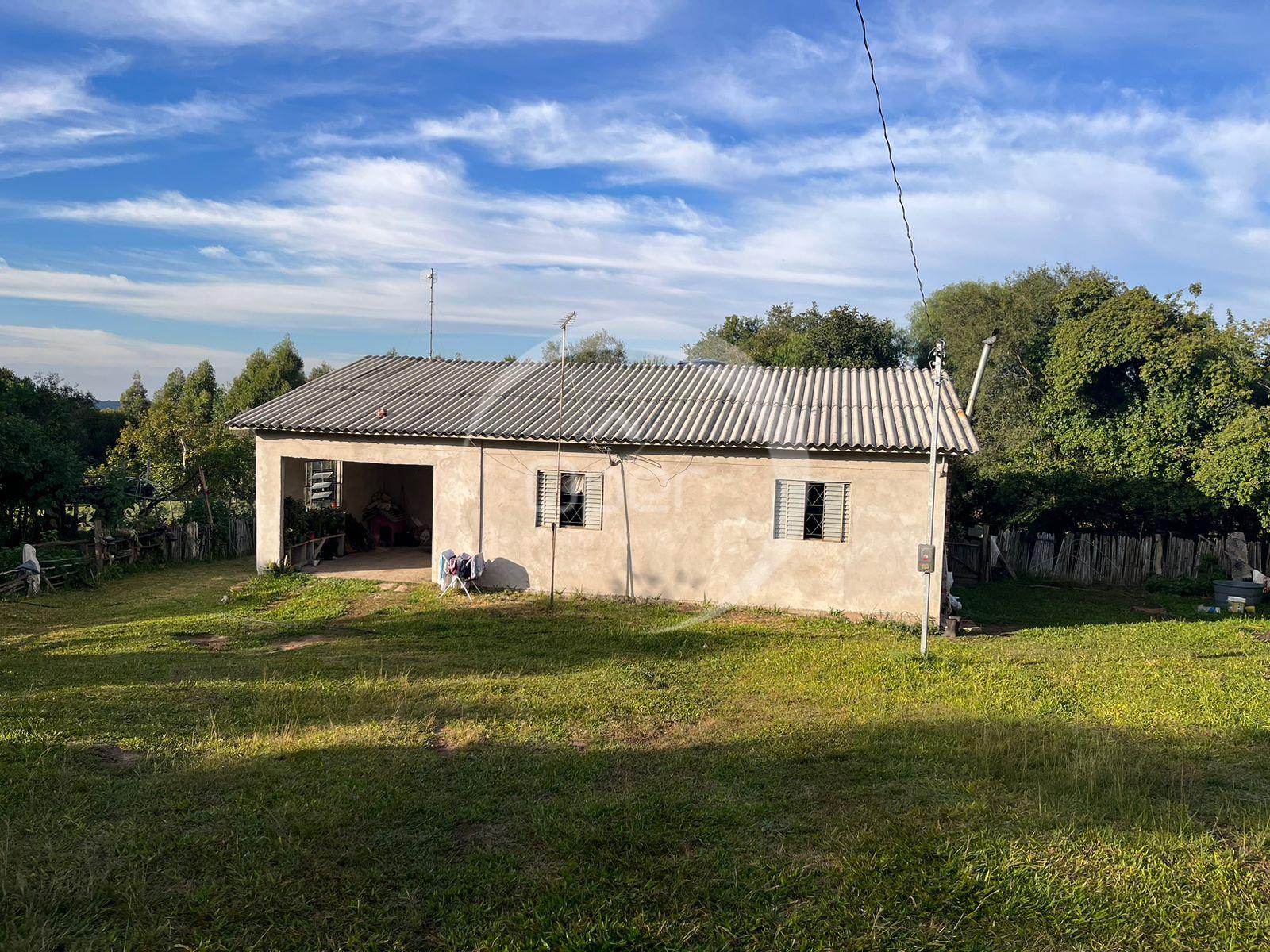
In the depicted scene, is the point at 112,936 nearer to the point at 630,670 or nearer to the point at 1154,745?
the point at 630,670

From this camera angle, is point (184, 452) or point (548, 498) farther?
point (184, 452)

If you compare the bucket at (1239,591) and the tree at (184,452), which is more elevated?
the tree at (184,452)

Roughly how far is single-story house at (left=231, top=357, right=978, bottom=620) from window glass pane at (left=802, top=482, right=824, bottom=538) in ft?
0.08

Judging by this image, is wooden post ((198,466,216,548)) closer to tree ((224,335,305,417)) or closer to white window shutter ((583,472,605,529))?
white window shutter ((583,472,605,529))

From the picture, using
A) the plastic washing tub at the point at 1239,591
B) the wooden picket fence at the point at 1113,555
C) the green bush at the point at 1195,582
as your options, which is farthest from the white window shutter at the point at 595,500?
the green bush at the point at 1195,582

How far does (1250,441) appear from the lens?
674 inches

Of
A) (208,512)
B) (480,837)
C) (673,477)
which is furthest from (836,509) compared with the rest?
(208,512)

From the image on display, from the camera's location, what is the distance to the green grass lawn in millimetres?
4223

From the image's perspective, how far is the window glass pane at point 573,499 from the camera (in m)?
13.8

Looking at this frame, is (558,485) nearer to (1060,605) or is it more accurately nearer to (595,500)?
(595,500)

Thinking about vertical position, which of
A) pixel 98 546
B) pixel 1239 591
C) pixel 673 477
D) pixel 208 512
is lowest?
pixel 1239 591

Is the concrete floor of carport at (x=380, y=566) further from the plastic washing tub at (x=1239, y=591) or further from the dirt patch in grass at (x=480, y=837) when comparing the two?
the plastic washing tub at (x=1239, y=591)

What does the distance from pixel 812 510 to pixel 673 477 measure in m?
2.25

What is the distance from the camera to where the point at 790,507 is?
42.8 ft
